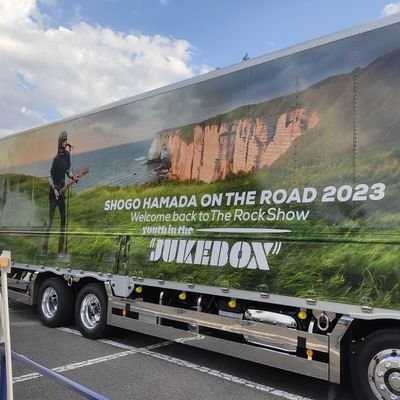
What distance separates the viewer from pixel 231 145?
5668 millimetres

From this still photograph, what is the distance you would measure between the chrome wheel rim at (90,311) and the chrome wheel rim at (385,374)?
4.50 m

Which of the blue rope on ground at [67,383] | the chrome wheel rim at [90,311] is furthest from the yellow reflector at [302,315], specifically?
the chrome wheel rim at [90,311]

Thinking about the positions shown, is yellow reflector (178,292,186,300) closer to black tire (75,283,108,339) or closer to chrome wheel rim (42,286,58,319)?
black tire (75,283,108,339)

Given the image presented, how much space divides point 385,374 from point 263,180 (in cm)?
228

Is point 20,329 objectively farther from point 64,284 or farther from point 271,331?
point 271,331

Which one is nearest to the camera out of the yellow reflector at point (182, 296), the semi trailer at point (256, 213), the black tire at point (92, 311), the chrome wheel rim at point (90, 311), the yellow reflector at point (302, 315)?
the semi trailer at point (256, 213)

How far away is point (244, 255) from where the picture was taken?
5.38 m

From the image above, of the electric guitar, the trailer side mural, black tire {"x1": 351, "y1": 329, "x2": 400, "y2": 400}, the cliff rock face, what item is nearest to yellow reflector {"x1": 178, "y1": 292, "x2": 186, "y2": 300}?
the trailer side mural

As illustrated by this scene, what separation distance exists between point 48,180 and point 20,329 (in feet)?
8.80

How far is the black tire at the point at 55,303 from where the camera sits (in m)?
8.10

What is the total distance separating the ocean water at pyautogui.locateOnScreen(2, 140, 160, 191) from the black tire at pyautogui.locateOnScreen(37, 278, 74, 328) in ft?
5.77

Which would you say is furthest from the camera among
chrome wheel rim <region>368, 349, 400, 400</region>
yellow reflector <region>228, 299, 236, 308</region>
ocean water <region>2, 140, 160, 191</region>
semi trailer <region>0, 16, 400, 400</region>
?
ocean water <region>2, 140, 160, 191</region>

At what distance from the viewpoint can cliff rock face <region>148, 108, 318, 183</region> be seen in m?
5.11

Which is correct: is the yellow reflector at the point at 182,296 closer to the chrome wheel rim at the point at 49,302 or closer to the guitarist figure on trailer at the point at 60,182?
the guitarist figure on trailer at the point at 60,182
